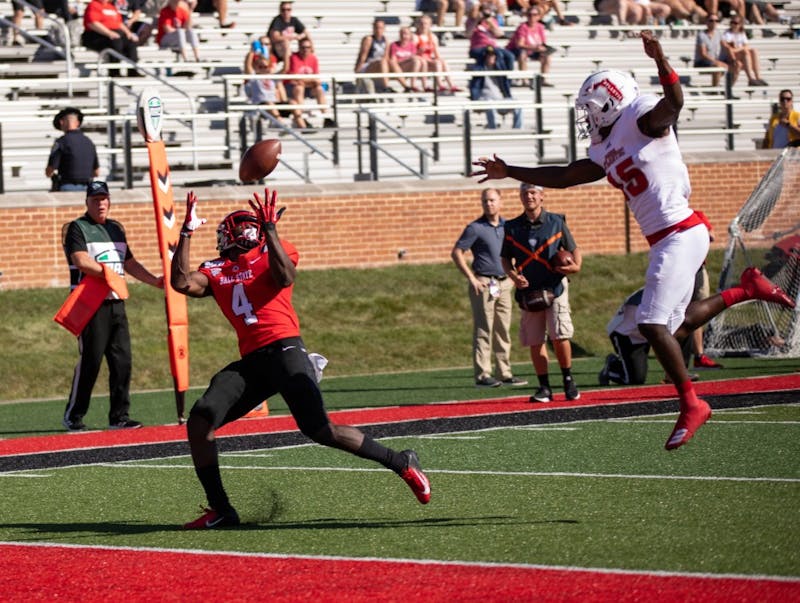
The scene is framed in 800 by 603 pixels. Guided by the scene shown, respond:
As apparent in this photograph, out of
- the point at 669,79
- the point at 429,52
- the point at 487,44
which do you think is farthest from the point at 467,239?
the point at 487,44

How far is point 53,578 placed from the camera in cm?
685

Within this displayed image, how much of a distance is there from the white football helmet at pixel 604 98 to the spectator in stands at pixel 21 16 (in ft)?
55.3

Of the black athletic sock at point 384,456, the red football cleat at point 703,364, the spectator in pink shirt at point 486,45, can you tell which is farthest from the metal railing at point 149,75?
the black athletic sock at point 384,456

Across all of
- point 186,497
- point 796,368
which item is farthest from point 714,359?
point 186,497

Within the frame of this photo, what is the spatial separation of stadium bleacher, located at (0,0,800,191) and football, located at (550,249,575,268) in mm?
7904

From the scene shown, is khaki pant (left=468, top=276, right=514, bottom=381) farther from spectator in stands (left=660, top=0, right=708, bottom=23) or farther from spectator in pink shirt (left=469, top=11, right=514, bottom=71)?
spectator in stands (left=660, top=0, right=708, bottom=23)

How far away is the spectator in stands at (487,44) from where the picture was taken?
83.3 ft

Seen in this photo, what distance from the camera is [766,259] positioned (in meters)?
16.9

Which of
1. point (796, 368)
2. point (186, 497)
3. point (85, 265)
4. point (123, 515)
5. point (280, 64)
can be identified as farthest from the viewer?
point (280, 64)

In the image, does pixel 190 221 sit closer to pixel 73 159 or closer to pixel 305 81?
pixel 73 159

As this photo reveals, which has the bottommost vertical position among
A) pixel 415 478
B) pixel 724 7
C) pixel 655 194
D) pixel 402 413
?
pixel 402 413

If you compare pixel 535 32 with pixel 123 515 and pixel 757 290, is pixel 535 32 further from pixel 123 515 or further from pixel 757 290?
pixel 123 515

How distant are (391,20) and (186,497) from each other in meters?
19.4

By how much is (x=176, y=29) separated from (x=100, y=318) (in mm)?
11715
